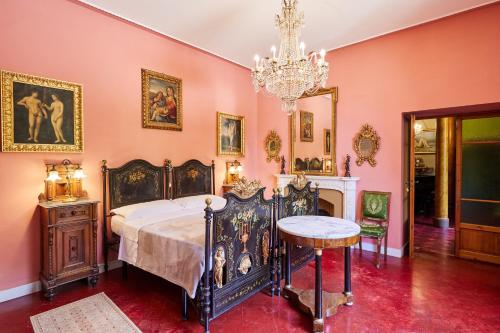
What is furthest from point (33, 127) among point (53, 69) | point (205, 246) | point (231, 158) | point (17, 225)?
point (231, 158)

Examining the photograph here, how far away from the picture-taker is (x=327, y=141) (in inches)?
202

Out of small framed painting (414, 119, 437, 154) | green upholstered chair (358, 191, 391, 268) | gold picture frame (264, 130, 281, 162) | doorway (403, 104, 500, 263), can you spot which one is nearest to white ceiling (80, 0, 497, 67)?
doorway (403, 104, 500, 263)

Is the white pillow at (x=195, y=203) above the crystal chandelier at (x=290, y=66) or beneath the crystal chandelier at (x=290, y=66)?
beneath

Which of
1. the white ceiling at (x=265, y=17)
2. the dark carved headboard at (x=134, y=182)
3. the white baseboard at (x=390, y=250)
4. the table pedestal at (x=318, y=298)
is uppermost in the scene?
the white ceiling at (x=265, y=17)

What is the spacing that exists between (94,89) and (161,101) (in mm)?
1015

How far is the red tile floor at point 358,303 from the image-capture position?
252cm

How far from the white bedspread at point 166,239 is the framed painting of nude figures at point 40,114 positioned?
3.80 feet

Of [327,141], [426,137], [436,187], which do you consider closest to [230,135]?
[327,141]

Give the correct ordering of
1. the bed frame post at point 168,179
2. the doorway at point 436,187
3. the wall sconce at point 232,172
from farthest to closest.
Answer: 1. the wall sconce at point 232,172
2. the doorway at point 436,187
3. the bed frame post at point 168,179

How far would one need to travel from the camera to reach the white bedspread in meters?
2.52

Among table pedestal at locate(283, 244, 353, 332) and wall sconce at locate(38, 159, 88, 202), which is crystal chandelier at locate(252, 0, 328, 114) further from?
wall sconce at locate(38, 159, 88, 202)

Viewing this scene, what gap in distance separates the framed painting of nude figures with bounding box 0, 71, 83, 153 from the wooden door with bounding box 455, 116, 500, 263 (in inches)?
221

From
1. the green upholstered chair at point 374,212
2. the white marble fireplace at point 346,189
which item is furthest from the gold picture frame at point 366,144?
the green upholstered chair at point 374,212

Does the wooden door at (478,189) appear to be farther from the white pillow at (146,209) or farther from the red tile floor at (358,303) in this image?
the white pillow at (146,209)
